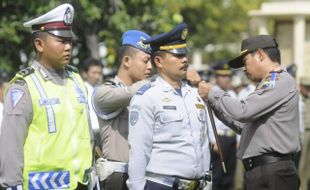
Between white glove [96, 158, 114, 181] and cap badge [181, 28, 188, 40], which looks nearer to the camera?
cap badge [181, 28, 188, 40]

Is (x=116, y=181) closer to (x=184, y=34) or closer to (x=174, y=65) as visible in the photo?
(x=174, y=65)

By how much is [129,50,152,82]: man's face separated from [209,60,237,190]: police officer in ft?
16.6

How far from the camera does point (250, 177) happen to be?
6680 millimetres

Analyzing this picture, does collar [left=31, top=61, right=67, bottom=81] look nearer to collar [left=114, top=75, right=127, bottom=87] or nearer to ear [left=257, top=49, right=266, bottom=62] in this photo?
collar [left=114, top=75, right=127, bottom=87]

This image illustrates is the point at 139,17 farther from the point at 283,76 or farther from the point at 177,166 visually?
the point at 177,166

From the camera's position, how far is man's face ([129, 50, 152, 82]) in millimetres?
→ 6922

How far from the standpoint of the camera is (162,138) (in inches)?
231

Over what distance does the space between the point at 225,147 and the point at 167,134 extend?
711cm

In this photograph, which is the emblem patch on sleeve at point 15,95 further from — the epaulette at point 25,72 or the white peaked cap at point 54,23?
the white peaked cap at point 54,23

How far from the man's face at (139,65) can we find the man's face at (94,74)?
4.50m

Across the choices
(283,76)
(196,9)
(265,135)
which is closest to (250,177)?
(265,135)

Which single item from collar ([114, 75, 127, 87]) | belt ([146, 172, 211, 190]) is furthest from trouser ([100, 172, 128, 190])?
belt ([146, 172, 211, 190])

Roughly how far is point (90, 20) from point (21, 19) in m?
0.94

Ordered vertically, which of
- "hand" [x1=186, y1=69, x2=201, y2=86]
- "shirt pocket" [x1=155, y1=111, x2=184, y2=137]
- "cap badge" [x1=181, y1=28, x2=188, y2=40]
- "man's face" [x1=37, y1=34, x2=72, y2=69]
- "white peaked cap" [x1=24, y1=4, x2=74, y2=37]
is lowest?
"shirt pocket" [x1=155, y1=111, x2=184, y2=137]
